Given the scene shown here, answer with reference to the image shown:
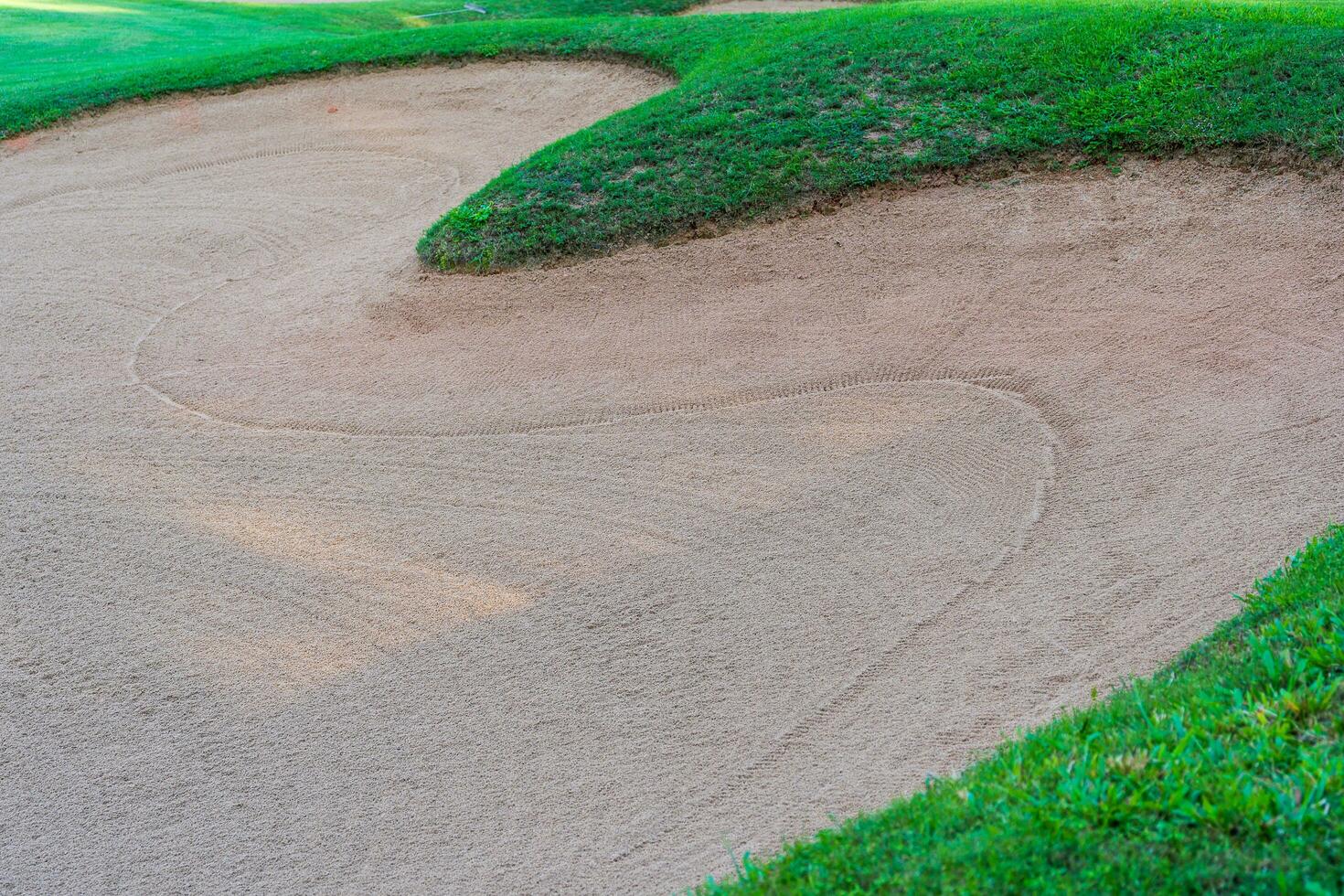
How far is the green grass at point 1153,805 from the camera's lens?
2.88 metres

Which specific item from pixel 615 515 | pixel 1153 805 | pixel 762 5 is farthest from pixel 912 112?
pixel 762 5

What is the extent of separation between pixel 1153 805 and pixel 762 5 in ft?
52.6

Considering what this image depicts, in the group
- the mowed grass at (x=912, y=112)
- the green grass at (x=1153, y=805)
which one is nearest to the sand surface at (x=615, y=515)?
the mowed grass at (x=912, y=112)

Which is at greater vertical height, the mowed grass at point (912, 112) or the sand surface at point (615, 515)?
the mowed grass at point (912, 112)

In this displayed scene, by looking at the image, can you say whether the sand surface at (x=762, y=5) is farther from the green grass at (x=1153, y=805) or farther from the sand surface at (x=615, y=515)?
the green grass at (x=1153, y=805)

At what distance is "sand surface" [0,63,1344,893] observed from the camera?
4586 millimetres

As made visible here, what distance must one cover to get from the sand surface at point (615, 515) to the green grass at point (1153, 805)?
30.3 inches

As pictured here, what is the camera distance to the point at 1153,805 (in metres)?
3.08

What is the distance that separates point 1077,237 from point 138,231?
8.26 metres

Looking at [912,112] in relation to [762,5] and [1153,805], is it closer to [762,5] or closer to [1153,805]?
[1153,805]

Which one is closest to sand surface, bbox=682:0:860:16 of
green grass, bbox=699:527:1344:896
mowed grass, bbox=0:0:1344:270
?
mowed grass, bbox=0:0:1344:270

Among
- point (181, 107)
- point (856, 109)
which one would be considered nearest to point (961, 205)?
point (856, 109)

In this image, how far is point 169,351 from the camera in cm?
816

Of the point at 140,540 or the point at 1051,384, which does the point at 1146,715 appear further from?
the point at 140,540
